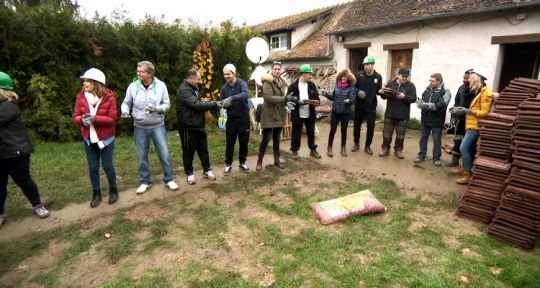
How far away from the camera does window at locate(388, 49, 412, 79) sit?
413 inches

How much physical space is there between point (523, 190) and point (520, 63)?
8.42 metres

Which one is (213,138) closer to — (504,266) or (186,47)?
(186,47)

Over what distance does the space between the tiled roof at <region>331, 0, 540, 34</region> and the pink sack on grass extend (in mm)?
6497

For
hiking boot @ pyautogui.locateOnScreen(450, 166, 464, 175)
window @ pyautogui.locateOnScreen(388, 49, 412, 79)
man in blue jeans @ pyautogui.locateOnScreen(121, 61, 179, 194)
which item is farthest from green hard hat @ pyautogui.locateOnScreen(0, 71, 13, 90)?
window @ pyautogui.locateOnScreen(388, 49, 412, 79)

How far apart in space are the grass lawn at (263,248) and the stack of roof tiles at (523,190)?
0.55ft

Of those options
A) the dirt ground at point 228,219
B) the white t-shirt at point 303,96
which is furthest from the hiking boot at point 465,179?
the white t-shirt at point 303,96

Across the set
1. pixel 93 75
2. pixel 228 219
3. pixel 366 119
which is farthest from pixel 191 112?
pixel 366 119

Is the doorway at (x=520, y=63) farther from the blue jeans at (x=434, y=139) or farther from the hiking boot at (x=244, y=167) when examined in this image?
the hiking boot at (x=244, y=167)

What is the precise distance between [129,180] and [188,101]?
6.10ft

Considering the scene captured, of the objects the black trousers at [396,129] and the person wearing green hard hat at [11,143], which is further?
the black trousers at [396,129]

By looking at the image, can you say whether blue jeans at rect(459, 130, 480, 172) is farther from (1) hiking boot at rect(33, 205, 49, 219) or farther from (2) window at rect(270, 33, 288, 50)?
(2) window at rect(270, 33, 288, 50)

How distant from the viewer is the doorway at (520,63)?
9.30m

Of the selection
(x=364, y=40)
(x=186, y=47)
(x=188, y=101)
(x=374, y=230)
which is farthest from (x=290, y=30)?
(x=374, y=230)

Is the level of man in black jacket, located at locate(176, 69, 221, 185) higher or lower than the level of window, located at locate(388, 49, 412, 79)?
lower
